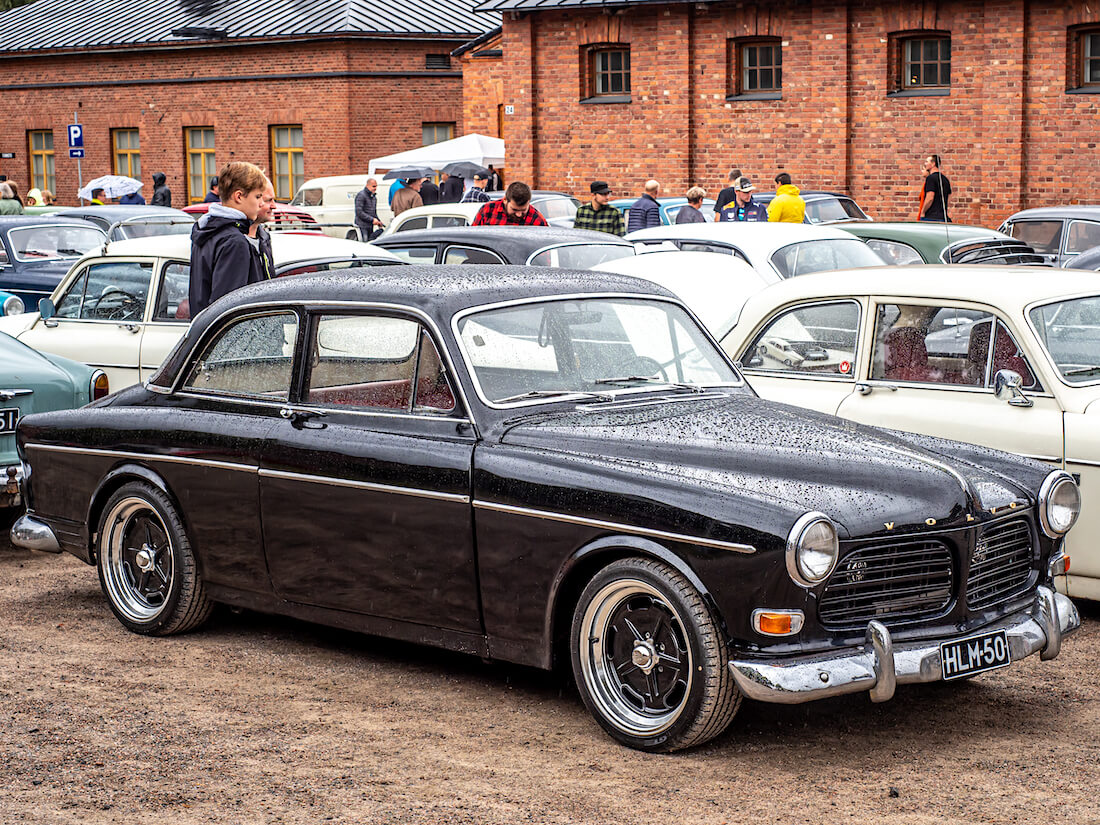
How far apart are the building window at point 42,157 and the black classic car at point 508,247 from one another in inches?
1478

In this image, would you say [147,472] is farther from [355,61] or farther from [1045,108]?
[355,61]

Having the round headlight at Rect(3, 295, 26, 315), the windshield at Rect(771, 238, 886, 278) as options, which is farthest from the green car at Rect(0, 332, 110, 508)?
the windshield at Rect(771, 238, 886, 278)

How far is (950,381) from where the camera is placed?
7.61 m

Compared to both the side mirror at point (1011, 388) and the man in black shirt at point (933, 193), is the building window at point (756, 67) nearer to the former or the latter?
the man in black shirt at point (933, 193)

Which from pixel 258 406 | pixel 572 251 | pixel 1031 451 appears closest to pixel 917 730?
pixel 1031 451

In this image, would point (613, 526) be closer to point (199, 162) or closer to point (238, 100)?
point (238, 100)

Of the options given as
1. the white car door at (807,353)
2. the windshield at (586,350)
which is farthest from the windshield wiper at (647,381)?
the white car door at (807,353)

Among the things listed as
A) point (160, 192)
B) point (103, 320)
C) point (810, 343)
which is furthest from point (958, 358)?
point (160, 192)

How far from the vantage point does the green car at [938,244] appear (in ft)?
52.3

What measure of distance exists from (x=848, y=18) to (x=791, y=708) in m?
23.6

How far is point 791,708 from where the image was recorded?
5.95 m

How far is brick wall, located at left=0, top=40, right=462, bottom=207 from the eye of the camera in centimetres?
4172

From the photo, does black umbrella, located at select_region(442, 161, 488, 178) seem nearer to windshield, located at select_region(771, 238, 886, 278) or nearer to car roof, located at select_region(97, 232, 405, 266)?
windshield, located at select_region(771, 238, 886, 278)

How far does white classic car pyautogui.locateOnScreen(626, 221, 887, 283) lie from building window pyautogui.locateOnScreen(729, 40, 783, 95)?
15.4 meters
